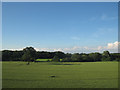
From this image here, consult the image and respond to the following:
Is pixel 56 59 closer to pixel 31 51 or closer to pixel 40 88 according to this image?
pixel 31 51

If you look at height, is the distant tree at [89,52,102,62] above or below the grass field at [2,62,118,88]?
below

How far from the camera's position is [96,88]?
802cm

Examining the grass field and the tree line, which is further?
the tree line

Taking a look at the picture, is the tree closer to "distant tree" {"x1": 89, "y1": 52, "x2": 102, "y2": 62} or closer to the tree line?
the tree line

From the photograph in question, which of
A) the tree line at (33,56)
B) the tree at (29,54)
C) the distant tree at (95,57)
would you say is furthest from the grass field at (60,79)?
the distant tree at (95,57)

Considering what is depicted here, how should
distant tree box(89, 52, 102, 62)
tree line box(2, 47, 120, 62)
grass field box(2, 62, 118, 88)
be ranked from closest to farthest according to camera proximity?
grass field box(2, 62, 118, 88), tree line box(2, 47, 120, 62), distant tree box(89, 52, 102, 62)

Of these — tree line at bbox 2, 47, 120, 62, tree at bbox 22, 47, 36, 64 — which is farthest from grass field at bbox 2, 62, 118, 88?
tree line at bbox 2, 47, 120, 62

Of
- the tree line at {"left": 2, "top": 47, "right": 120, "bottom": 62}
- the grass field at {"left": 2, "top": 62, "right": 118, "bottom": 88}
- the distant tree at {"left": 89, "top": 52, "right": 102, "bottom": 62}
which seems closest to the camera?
the grass field at {"left": 2, "top": 62, "right": 118, "bottom": 88}

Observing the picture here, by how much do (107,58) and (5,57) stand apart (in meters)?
54.0

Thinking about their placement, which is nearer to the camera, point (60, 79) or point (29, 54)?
point (60, 79)

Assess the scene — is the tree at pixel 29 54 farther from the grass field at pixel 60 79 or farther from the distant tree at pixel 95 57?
the distant tree at pixel 95 57

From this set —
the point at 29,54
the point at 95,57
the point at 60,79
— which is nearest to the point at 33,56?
the point at 29,54

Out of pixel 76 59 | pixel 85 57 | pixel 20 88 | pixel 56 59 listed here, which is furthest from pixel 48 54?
pixel 20 88

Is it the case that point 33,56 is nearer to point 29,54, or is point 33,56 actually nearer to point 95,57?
point 29,54
